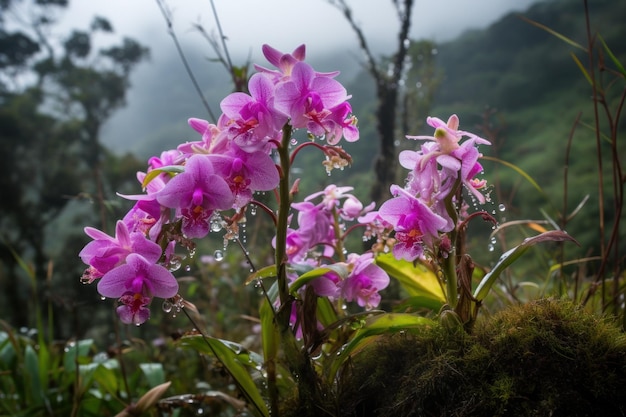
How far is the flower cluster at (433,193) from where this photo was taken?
0.64 meters

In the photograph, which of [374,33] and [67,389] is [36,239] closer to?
[67,389]

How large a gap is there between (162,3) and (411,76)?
75.8 inches

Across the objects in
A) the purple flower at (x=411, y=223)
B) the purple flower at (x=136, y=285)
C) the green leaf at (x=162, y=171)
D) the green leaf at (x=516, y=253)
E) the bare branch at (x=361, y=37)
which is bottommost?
the green leaf at (x=516, y=253)

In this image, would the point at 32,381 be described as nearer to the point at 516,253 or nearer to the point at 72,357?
the point at 72,357

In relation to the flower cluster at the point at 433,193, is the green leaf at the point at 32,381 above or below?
below

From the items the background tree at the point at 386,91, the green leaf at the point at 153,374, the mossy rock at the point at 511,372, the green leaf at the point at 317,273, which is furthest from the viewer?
the background tree at the point at 386,91

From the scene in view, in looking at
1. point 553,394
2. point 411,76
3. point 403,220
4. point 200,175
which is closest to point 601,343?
point 553,394

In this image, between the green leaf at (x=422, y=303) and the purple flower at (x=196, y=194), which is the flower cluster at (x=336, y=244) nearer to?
the green leaf at (x=422, y=303)

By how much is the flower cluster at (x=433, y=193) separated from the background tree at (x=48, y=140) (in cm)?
390

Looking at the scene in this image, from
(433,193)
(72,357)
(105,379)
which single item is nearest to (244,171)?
(433,193)

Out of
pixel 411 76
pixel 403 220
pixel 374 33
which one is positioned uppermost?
pixel 374 33

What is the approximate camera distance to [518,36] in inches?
182

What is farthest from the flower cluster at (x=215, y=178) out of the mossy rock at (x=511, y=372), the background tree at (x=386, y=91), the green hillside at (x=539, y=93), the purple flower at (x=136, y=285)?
the green hillside at (x=539, y=93)

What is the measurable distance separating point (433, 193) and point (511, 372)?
0.28m
